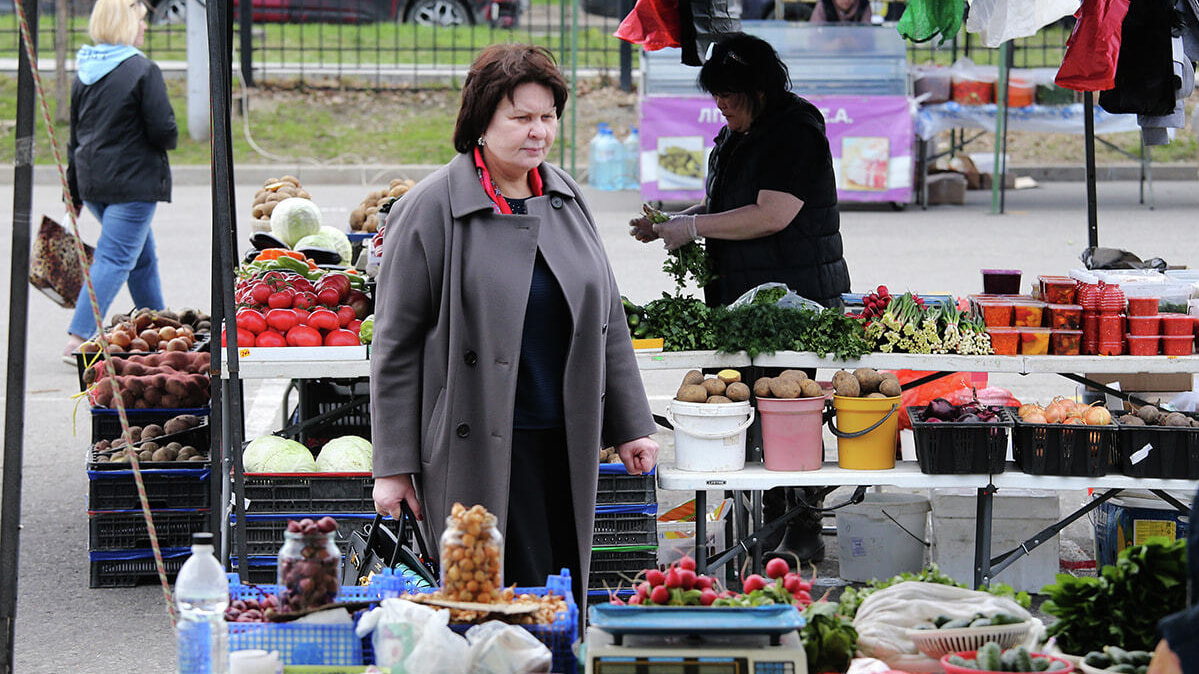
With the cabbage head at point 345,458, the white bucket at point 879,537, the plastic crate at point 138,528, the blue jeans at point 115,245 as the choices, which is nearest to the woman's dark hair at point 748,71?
the white bucket at point 879,537

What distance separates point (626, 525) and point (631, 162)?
11409 millimetres

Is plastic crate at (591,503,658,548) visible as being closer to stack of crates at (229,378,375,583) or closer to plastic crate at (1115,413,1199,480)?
stack of crates at (229,378,375,583)

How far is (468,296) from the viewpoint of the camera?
11.2 feet

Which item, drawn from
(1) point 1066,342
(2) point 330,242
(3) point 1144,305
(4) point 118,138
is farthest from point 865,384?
(4) point 118,138

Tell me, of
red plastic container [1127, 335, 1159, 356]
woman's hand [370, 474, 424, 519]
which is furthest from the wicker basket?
red plastic container [1127, 335, 1159, 356]

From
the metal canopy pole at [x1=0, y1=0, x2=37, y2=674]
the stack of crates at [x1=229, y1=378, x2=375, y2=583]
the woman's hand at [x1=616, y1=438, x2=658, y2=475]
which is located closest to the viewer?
the metal canopy pole at [x1=0, y1=0, x2=37, y2=674]

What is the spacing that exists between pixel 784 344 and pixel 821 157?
0.88 m

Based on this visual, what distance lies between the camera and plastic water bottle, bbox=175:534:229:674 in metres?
2.56

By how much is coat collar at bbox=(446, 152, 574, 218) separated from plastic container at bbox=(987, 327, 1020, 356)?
7.34ft

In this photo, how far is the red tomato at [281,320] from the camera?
5273 millimetres

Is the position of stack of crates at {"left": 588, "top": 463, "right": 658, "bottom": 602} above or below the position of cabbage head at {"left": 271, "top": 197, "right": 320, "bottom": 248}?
below

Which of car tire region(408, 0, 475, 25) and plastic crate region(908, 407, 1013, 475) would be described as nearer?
plastic crate region(908, 407, 1013, 475)

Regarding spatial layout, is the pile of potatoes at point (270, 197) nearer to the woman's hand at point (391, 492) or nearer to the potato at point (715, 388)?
the potato at point (715, 388)

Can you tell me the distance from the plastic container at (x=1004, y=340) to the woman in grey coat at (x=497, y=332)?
6.96 feet
